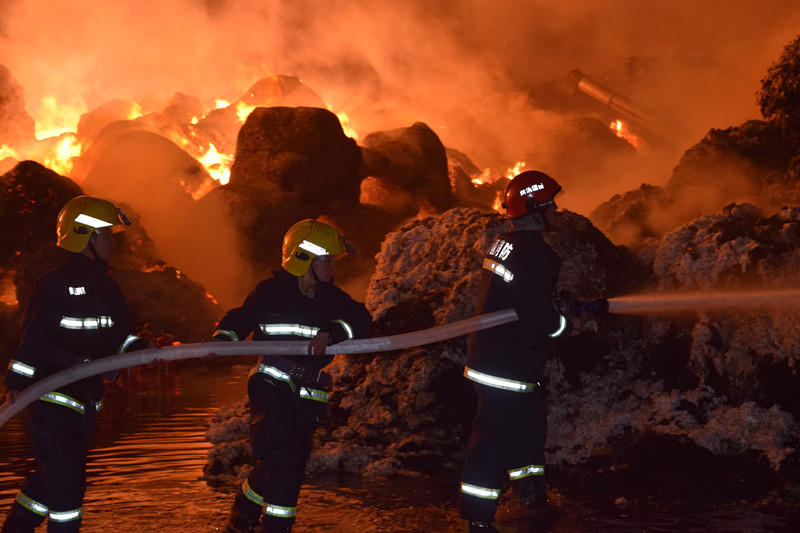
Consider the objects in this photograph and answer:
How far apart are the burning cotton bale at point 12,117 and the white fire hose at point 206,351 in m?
35.5

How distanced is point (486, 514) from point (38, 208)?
60.8ft

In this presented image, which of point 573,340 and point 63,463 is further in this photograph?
point 573,340

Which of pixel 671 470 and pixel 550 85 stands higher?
pixel 550 85

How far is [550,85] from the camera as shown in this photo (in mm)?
48781

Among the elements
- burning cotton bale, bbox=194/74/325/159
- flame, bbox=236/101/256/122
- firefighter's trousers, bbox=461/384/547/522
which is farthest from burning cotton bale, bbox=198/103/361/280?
firefighter's trousers, bbox=461/384/547/522

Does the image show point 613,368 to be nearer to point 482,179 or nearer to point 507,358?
point 507,358

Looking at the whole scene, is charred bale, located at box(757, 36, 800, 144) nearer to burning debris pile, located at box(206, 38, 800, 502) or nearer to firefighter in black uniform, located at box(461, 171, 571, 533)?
burning debris pile, located at box(206, 38, 800, 502)

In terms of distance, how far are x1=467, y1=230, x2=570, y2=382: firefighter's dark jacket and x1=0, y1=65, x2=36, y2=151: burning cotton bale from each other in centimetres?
3619

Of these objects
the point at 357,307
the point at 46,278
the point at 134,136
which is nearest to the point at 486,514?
the point at 357,307

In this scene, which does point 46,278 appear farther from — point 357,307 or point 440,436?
point 440,436

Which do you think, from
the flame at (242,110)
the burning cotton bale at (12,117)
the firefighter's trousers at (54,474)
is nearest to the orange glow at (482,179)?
the flame at (242,110)

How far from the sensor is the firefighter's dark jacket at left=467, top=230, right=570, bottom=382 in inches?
164

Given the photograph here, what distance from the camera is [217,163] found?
33.1m

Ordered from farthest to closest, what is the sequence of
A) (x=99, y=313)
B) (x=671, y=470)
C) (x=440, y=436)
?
(x=440, y=436)
(x=671, y=470)
(x=99, y=313)
